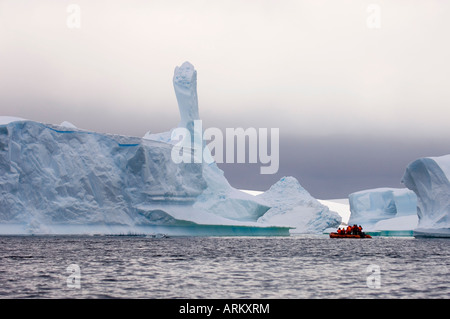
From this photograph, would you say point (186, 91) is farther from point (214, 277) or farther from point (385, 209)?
point (214, 277)

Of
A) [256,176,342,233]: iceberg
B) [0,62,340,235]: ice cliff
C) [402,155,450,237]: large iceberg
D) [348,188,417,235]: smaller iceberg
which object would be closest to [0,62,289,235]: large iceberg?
[0,62,340,235]: ice cliff

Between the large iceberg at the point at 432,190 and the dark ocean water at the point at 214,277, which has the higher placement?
the large iceberg at the point at 432,190

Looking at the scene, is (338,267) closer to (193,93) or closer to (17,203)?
(17,203)

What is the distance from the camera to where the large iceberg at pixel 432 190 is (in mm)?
50281

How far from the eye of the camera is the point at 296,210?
9625cm

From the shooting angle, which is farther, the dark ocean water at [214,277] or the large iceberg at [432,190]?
the large iceberg at [432,190]

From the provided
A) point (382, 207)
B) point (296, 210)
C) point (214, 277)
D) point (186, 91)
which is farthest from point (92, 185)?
point (382, 207)

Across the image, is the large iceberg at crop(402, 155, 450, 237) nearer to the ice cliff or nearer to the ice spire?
the ice cliff

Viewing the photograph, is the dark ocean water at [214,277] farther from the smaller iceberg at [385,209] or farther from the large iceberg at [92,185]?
the smaller iceberg at [385,209]

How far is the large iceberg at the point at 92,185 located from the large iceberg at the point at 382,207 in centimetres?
3206

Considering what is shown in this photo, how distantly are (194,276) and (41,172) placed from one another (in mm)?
28587

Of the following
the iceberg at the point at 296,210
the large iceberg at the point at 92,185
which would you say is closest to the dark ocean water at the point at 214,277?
the large iceberg at the point at 92,185

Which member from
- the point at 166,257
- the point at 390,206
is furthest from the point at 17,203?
the point at 390,206

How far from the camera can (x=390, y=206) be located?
89562mm
